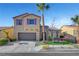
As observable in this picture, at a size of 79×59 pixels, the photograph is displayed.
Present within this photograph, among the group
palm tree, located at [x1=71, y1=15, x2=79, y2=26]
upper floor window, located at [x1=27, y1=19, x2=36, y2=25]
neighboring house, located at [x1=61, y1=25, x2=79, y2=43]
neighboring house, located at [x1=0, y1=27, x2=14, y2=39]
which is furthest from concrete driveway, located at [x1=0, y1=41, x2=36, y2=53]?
palm tree, located at [x1=71, y1=15, x2=79, y2=26]

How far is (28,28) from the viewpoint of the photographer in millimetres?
14672

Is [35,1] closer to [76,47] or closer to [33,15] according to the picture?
[33,15]

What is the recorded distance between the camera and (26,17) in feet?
48.0

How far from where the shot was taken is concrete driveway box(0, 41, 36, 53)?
14.6 meters

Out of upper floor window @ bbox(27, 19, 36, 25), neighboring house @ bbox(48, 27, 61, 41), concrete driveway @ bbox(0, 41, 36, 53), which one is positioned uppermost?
upper floor window @ bbox(27, 19, 36, 25)

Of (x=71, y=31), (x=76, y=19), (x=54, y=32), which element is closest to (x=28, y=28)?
(x=54, y=32)

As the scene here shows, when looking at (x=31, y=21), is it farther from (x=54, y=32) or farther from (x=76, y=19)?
(x=76, y=19)

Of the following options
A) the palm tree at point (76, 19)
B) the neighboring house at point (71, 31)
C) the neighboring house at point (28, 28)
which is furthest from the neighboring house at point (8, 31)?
the palm tree at point (76, 19)

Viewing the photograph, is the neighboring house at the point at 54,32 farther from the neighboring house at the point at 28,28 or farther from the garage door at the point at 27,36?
the garage door at the point at 27,36

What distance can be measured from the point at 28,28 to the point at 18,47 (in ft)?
1.65

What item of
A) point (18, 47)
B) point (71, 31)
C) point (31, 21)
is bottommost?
point (18, 47)

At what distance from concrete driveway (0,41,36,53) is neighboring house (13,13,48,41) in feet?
0.39

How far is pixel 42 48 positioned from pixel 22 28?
665mm

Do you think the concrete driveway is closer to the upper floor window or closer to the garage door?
the garage door
